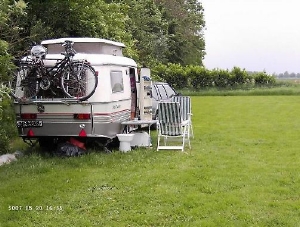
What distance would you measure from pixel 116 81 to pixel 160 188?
327cm

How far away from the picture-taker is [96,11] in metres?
12.9

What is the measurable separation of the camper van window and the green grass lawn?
1.32 meters

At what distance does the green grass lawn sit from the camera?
5.07m

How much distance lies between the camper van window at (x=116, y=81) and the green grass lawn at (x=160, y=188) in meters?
1.32

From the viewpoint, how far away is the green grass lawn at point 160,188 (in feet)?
16.6

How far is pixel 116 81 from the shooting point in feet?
29.0

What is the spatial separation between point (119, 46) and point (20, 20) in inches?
120

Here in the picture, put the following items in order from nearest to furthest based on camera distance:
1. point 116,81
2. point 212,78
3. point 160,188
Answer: point 160,188
point 116,81
point 212,78

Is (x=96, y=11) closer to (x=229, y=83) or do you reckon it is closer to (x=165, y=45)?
(x=165, y=45)

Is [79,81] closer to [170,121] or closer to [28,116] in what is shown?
[28,116]

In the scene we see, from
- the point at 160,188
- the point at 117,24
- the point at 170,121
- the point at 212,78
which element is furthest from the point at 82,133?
the point at 212,78

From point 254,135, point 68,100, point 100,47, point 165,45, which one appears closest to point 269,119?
point 254,135

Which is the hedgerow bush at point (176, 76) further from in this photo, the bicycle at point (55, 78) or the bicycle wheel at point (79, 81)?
the bicycle wheel at point (79, 81)

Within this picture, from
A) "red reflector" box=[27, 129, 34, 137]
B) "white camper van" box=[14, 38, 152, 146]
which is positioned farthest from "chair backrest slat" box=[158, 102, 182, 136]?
"red reflector" box=[27, 129, 34, 137]
